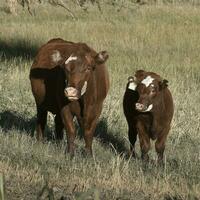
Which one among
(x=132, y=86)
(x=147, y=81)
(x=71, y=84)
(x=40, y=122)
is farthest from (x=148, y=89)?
(x=40, y=122)

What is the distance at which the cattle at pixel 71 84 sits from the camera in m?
8.39

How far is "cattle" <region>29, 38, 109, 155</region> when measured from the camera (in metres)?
8.39

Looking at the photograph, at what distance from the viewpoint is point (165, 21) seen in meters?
26.5

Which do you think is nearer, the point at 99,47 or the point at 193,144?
the point at 193,144

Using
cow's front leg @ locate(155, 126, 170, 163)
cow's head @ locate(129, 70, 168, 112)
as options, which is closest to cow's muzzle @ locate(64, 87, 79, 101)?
cow's head @ locate(129, 70, 168, 112)

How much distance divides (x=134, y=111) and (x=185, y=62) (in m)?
10.5

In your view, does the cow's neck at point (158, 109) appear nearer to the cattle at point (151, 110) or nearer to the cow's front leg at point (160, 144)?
the cattle at point (151, 110)

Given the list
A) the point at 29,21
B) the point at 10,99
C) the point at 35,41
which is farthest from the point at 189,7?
the point at 10,99

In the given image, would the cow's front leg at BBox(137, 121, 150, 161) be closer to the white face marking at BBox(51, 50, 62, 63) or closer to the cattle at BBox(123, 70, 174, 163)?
the cattle at BBox(123, 70, 174, 163)

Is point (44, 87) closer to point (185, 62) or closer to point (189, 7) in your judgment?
point (185, 62)

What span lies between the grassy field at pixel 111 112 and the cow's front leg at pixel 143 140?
327 mm

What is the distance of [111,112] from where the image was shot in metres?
12.5

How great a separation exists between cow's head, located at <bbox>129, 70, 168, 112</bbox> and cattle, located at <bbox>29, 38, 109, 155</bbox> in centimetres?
47

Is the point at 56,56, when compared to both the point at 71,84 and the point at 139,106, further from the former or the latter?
the point at 139,106
